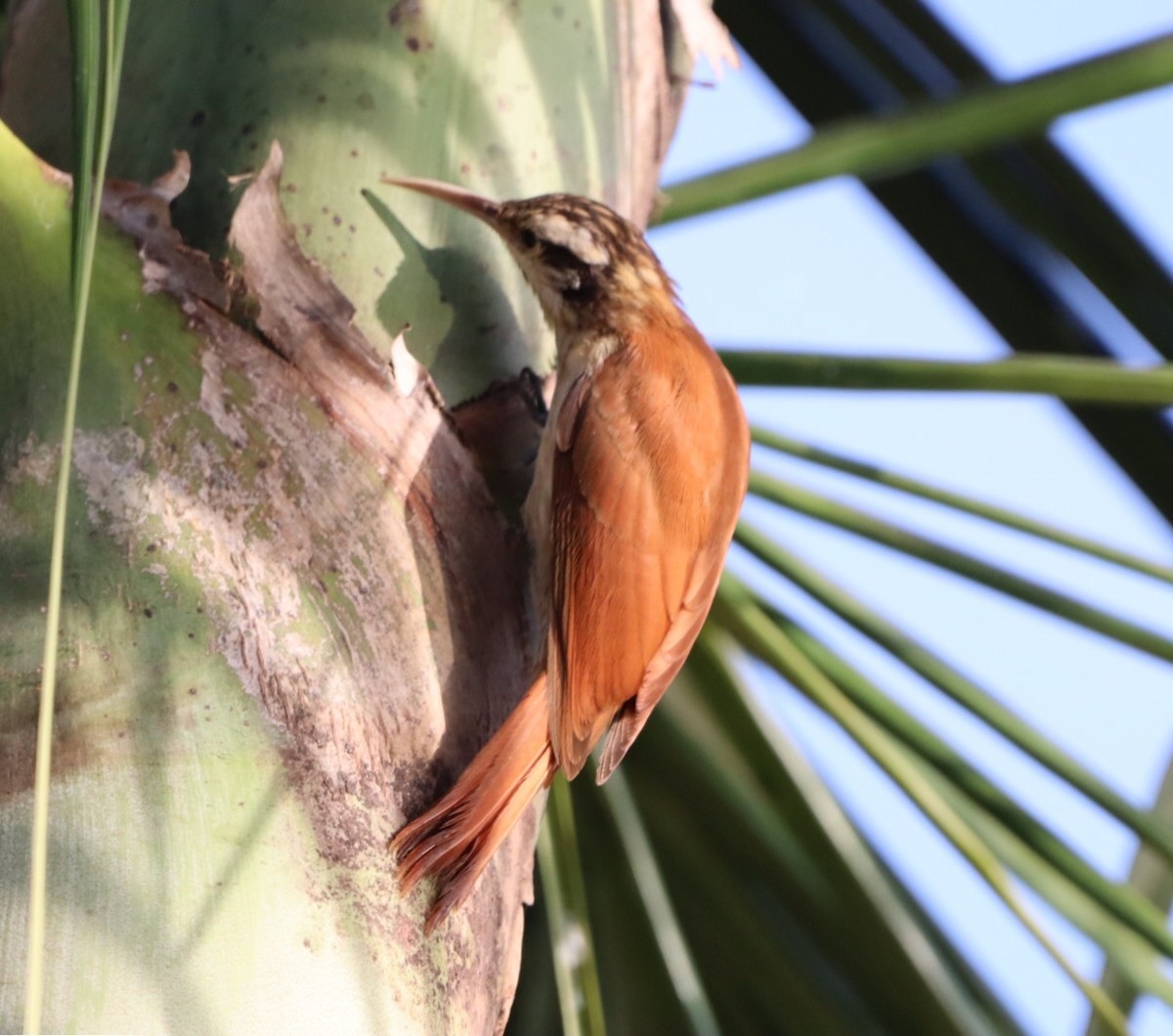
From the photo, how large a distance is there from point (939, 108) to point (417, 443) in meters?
0.66

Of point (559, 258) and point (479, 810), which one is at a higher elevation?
point (559, 258)

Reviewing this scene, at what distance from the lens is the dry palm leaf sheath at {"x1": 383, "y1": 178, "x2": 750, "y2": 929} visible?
0.98 m

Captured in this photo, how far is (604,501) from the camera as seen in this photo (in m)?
1.11

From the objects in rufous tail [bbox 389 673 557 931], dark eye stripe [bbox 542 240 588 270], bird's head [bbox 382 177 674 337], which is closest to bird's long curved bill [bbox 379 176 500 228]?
bird's head [bbox 382 177 674 337]

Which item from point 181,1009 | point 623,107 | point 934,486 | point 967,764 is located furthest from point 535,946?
point 181,1009

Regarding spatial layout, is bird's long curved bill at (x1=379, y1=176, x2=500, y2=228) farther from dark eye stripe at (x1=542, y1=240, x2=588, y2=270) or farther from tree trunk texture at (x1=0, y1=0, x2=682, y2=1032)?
dark eye stripe at (x1=542, y1=240, x2=588, y2=270)

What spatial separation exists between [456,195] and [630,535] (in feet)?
1.02

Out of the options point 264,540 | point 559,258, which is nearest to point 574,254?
point 559,258

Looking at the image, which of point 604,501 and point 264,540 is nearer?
point 264,540

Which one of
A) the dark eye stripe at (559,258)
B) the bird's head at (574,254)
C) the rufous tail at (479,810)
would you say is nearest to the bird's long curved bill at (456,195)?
the bird's head at (574,254)

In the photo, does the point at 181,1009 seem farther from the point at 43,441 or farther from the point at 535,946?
the point at 535,946

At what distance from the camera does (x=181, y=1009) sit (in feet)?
2.12

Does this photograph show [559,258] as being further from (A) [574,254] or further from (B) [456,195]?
(B) [456,195]

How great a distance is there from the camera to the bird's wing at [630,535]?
1038 mm
